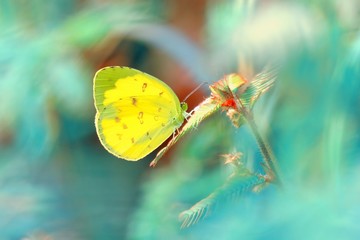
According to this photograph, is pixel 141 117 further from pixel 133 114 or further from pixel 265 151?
pixel 265 151

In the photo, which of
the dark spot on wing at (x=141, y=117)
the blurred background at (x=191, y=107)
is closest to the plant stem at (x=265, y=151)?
the blurred background at (x=191, y=107)

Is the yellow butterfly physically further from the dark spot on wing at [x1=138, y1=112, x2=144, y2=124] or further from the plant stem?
the plant stem

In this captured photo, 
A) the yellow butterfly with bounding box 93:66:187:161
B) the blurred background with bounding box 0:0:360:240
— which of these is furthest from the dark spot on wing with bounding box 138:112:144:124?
the blurred background with bounding box 0:0:360:240

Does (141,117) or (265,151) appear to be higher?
(141,117)

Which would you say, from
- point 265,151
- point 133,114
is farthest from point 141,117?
point 265,151

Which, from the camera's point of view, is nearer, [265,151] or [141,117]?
[265,151]
